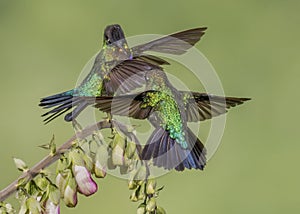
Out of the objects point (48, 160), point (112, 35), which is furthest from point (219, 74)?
point (48, 160)

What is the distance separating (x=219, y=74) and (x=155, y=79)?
269 cm

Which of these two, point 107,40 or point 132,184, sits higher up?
point 107,40

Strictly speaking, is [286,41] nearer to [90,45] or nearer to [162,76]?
[90,45]

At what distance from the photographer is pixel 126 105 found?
1.30 metres

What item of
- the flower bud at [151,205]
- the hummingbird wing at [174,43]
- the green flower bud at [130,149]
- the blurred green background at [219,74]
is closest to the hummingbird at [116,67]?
the hummingbird wing at [174,43]

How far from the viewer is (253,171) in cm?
392

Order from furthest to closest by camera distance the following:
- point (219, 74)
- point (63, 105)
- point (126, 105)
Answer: point (219, 74) < point (63, 105) < point (126, 105)

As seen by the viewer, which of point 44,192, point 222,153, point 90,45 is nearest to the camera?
point 44,192

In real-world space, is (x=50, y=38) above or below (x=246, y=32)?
above

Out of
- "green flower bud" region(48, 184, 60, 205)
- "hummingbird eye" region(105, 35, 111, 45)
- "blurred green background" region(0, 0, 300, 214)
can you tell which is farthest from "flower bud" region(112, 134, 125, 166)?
"blurred green background" region(0, 0, 300, 214)

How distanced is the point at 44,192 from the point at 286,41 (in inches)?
137

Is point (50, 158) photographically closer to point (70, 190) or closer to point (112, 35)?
point (70, 190)

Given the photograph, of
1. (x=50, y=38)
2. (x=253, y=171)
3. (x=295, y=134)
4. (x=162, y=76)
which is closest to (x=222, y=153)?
(x=253, y=171)

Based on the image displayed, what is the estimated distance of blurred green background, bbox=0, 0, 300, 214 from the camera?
379cm
